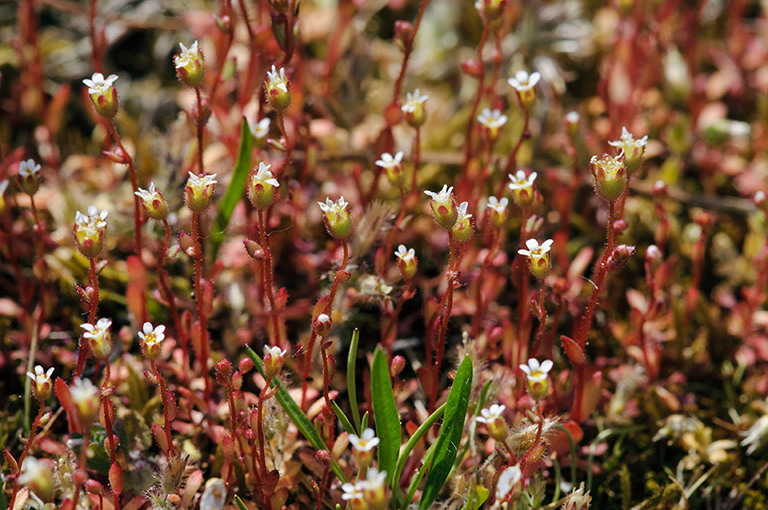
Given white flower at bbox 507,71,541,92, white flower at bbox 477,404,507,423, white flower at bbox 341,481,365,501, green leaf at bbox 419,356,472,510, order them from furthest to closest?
white flower at bbox 507,71,541,92 < green leaf at bbox 419,356,472,510 < white flower at bbox 477,404,507,423 < white flower at bbox 341,481,365,501

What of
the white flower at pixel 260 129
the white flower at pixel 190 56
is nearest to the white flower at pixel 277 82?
the white flower at pixel 190 56

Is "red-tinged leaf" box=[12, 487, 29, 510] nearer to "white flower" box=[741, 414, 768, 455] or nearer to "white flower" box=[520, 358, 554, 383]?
"white flower" box=[520, 358, 554, 383]

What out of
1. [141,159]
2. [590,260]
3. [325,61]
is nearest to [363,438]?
[590,260]

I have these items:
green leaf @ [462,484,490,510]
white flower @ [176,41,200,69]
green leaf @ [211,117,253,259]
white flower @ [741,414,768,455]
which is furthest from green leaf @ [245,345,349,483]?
white flower @ [741,414,768,455]

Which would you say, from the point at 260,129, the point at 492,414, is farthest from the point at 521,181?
the point at 260,129

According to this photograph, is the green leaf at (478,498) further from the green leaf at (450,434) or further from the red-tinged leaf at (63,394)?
the red-tinged leaf at (63,394)
